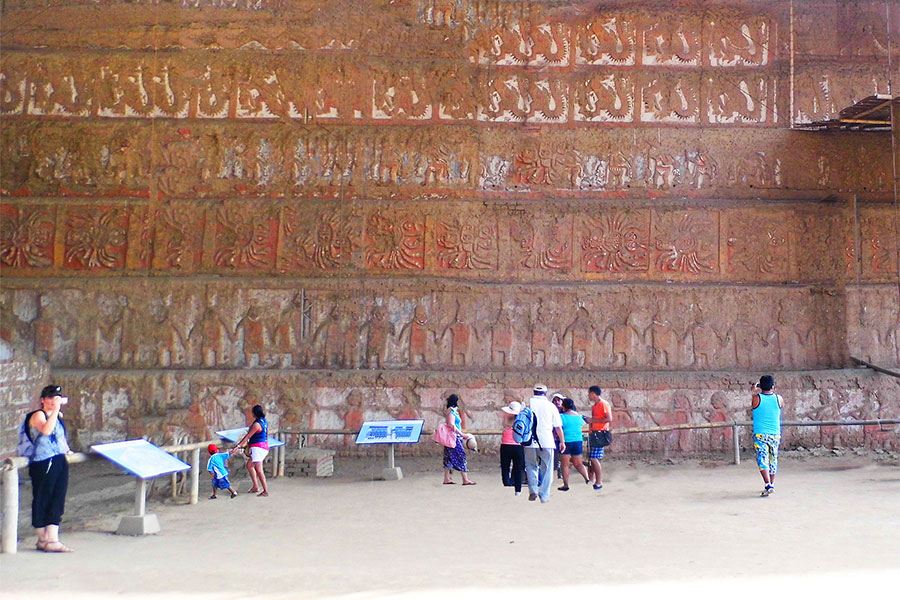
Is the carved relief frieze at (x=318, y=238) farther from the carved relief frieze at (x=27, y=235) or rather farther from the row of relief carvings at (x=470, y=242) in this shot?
the carved relief frieze at (x=27, y=235)

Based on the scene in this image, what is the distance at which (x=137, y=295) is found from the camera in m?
12.0

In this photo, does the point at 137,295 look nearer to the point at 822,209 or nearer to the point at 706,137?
the point at 706,137

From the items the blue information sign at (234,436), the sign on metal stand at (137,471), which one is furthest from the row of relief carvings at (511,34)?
the sign on metal stand at (137,471)

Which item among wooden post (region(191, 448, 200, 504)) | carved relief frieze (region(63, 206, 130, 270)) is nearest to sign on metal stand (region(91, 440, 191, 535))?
wooden post (region(191, 448, 200, 504))

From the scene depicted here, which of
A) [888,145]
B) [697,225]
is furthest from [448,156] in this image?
[888,145]

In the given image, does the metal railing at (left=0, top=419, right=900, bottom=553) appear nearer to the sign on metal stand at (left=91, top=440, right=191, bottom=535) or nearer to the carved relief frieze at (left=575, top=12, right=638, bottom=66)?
the sign on metal stand at (left=91, top=440, right=191, bottom=535)

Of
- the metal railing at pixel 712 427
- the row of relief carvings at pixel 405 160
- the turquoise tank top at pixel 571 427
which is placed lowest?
the metal railing at pixel 712 427

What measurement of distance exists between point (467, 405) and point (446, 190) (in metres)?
3.08

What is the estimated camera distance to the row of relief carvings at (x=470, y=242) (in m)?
12.2

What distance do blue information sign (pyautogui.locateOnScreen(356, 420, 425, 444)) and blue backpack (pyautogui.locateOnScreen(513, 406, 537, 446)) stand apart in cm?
224

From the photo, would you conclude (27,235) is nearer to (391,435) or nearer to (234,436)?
(234,436)

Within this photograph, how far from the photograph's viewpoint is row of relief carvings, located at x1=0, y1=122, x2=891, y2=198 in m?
12.4

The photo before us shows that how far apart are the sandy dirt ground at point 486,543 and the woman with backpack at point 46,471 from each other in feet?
0.57

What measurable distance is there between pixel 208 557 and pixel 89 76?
8.94m
